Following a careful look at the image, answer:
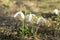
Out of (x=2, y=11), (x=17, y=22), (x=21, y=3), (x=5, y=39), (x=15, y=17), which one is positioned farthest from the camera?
(x=21, y=3)

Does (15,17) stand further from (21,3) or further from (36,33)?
(21,3)

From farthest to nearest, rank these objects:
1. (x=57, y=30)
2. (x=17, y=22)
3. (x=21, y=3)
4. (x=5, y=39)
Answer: (x=21, y=3) → (x=17, y=22) → (x=57, y=30) → (x=5, y=39)

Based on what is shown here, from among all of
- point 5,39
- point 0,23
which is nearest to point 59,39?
point 5,39

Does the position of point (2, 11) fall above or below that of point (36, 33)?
above

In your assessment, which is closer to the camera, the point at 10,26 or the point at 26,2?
the point at 10,26

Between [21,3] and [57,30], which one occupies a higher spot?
[21,3]

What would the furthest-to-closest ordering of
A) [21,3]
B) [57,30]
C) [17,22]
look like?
1. [21,3]
2. [17,22]
3. [57,30]

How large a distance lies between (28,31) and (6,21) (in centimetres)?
126

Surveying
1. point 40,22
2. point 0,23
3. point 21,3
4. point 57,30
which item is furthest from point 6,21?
point 21,3

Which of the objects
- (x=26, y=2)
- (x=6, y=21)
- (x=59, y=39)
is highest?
(x=26, y=2)

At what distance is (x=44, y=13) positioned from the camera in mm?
9273

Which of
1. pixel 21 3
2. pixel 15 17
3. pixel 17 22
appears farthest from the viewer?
pixel 21 3

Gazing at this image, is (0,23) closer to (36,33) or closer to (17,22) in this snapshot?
(17,22)

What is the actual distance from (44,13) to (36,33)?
2.76m
